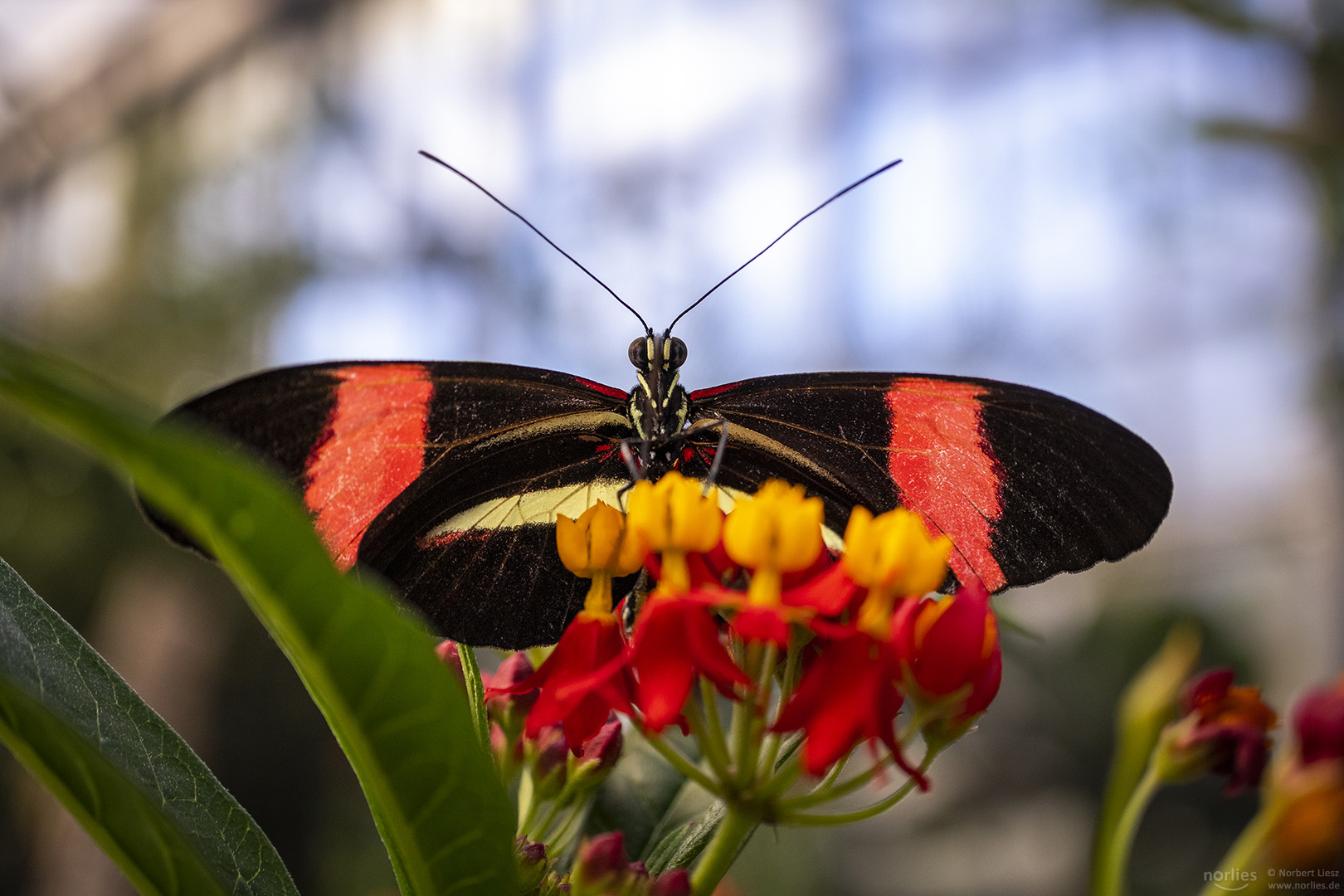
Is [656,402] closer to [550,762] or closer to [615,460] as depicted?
[615,460]

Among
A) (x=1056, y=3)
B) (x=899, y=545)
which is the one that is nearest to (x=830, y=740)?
(x=899, y=545)

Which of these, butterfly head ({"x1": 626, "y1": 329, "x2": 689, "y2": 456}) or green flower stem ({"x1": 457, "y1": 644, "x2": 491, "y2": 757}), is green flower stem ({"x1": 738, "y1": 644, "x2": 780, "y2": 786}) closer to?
green flower stem ({"x1": 457, "y1": 644, "x2": 491, "y2": 757})

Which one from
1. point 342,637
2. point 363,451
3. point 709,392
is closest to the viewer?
point 342,637

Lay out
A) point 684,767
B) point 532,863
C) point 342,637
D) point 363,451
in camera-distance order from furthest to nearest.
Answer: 1. point 363,451
2. point 532,863
3. point 684,767
4. point 342,637

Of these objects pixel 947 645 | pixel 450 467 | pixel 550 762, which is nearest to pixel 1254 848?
pixel 947 645

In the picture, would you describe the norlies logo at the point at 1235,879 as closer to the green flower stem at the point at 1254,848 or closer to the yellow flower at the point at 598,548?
the green flower stem at the point at 1254,848

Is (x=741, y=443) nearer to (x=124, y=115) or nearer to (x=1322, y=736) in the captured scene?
(x=1322, y=736)

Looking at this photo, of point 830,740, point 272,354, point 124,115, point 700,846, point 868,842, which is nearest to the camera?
point 830,740
